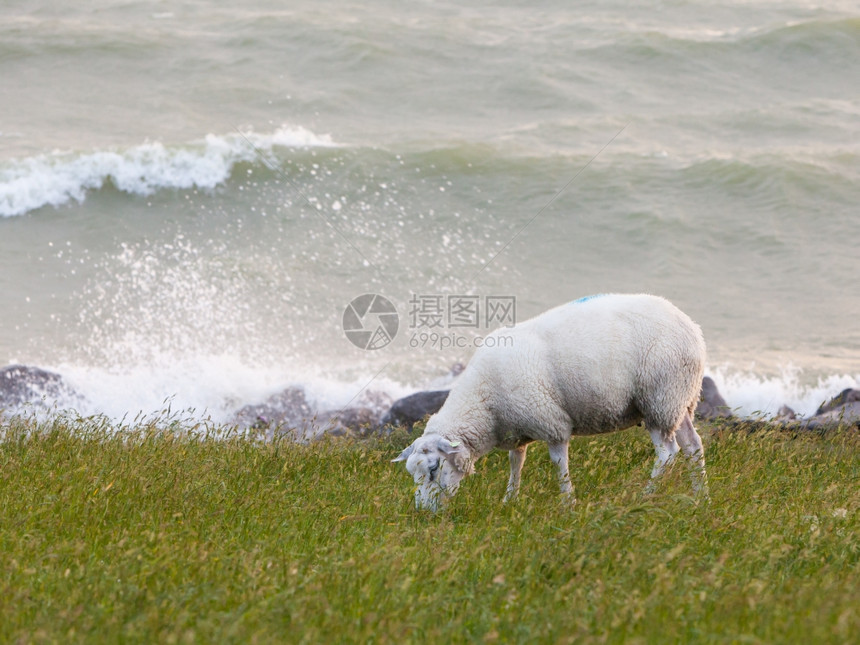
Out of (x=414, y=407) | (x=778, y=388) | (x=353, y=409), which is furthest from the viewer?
(x=778, y=388)

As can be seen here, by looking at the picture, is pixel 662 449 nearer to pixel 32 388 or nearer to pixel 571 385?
pixel 571 385

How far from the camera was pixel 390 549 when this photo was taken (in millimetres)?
4574

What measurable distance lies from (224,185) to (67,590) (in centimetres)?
1451

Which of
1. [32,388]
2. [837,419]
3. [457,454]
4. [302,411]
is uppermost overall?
[457,454]

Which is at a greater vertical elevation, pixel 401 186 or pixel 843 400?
pixel 843 400

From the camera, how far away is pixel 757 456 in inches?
281

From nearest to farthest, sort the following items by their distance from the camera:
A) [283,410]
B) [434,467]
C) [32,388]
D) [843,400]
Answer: [434,467] → [843,400] → [32,388] → [283,410]

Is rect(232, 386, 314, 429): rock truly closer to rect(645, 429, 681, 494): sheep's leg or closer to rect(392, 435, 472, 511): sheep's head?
rect(392, 435, 472, 511): sheep's head

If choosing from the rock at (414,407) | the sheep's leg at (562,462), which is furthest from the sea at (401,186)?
the sheep's leg at (562,462)

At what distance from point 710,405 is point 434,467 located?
4.63m

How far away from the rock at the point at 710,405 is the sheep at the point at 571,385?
8.33 feet

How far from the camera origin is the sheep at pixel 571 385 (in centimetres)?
645

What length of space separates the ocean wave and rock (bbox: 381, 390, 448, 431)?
9950mm

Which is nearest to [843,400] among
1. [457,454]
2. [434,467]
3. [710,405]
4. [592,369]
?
[710,405]
